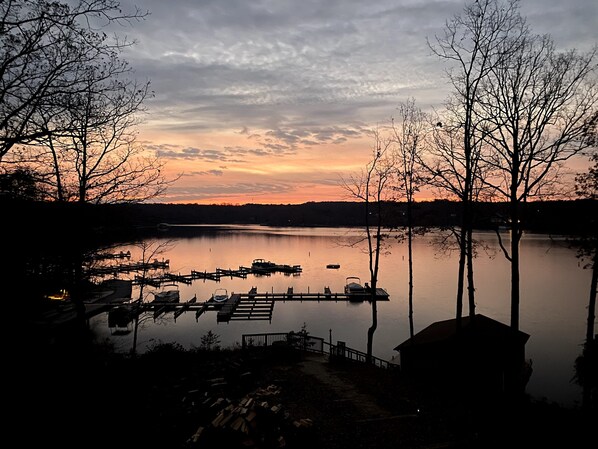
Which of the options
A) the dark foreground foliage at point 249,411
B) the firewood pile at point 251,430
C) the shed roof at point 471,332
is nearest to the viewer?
the firewood pile at point 251,430

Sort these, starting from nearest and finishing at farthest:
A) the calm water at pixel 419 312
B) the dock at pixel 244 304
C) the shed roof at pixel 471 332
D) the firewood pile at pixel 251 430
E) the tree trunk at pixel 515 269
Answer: the firewood pile at pixel 251 430 < the tree trunk at pixel 515 269 < the shed roof at pixel 471 332 < the calm water at pixel 419 312 < the dock at pixel 244 304

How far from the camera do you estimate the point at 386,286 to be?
60969 millimetres

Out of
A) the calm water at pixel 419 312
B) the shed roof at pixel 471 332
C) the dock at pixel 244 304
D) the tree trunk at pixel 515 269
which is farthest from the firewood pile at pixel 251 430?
the dock at pixel 244 304

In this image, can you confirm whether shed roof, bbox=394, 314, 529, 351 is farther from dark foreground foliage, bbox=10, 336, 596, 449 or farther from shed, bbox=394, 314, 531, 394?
dark foreground foliage, bbox=10, 336, 596, 449

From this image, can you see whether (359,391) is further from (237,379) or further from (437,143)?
(437,143)

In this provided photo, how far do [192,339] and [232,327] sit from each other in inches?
230

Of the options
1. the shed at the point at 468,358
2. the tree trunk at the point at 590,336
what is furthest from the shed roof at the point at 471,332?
the tree trunk at the point at 590,336

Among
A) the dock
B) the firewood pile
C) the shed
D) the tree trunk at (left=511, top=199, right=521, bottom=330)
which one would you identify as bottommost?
the dock

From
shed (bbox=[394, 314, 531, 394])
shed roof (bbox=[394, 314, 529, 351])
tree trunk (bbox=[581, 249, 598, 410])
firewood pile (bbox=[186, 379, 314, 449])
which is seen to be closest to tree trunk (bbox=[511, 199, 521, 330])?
shed (bbox=[394, 314, 531, 394])

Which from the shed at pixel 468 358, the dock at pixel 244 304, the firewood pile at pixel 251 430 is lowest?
the dock at pixel 244 304

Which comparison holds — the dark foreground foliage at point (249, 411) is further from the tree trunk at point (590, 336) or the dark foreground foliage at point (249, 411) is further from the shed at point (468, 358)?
the tree trunk at point (590, 336)

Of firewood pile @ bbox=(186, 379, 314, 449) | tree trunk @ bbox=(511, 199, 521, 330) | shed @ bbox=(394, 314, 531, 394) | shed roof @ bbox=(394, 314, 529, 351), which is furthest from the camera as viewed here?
shed roof @ bbox=(394, 314, 529, 351)

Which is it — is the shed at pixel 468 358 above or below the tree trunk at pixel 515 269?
below

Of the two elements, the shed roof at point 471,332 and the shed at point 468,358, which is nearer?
the shed at point 468,358
